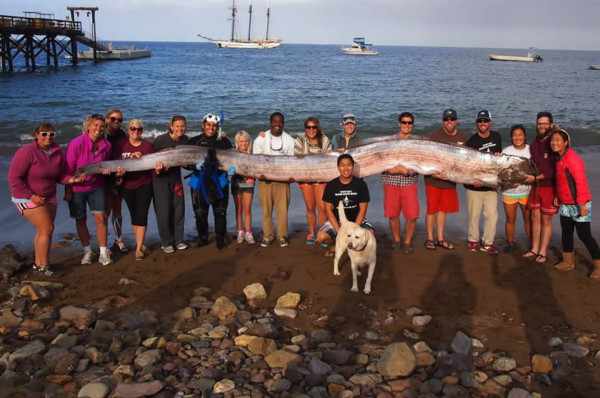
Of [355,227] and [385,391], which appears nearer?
[385,391]

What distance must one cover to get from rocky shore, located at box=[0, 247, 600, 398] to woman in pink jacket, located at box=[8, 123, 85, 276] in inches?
43.4

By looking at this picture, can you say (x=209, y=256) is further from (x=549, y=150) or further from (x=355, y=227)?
(x=549, y=150)

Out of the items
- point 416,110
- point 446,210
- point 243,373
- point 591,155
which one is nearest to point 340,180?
point 446,210

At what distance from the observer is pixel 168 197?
7328mm

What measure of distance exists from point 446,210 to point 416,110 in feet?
65.3

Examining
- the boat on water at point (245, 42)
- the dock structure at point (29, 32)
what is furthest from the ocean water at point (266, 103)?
the boat on water at point (245, 42)

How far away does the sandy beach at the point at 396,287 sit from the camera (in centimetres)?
521

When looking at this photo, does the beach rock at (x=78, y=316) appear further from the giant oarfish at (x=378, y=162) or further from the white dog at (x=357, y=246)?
the white dog at (x=357, y=246)

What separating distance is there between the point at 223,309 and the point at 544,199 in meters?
4.50

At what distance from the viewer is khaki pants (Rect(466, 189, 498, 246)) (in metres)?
7.42

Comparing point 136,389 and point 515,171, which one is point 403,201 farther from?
point 136,389

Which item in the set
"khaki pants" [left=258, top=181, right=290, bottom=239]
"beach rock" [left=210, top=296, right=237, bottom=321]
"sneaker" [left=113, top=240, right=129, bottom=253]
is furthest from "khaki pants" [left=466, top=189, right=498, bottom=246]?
"sneaker" [left=113, top=240, right=129, bottom=253]

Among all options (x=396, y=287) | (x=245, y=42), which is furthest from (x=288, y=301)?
(x=245, y=42)

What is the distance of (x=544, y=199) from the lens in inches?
271
